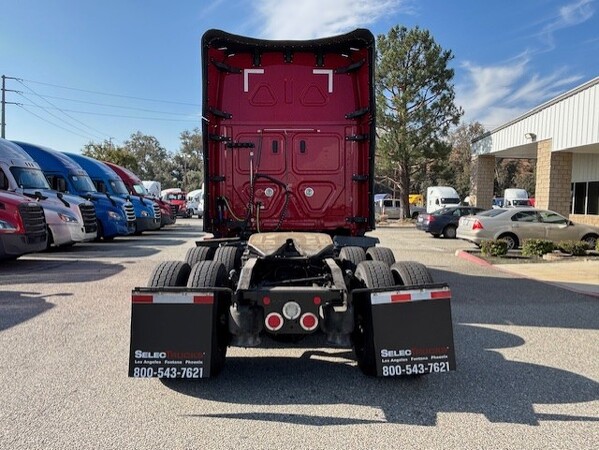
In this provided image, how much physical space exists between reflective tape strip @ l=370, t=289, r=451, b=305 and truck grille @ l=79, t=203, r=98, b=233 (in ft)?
40.9

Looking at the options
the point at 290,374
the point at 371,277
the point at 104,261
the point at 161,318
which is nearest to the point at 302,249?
the point at 371,277

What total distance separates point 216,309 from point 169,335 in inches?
16.0

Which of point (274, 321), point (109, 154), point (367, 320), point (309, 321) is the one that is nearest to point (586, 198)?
point (367, 320)

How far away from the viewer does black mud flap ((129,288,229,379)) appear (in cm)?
384

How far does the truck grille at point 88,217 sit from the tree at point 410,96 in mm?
22423

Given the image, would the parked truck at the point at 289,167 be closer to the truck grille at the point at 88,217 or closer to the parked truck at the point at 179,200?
the truck grille at the point at 88,217

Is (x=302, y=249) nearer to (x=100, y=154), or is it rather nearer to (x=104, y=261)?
(x=104, y=261)

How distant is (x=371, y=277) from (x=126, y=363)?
97.4 inches

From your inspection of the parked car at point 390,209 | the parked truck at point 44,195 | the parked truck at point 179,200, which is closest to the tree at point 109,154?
the parked truck at point 179,200

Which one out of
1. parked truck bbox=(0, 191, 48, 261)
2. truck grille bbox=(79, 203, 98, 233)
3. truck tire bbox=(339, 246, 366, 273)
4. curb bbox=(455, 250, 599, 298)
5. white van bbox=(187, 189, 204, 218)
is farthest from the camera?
white van bbox=(187, 189, 204, 218)

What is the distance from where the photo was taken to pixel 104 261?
1234cm

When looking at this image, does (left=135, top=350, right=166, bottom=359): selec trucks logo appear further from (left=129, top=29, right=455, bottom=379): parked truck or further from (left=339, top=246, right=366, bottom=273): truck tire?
(left=339, top=246, right=366, bottom=273): truck tire

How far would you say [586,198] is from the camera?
70.3 feet

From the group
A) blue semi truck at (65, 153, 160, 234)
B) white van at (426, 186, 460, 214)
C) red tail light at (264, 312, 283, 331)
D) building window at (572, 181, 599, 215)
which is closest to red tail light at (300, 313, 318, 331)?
red tail light at (264, 312, 283, 331)
